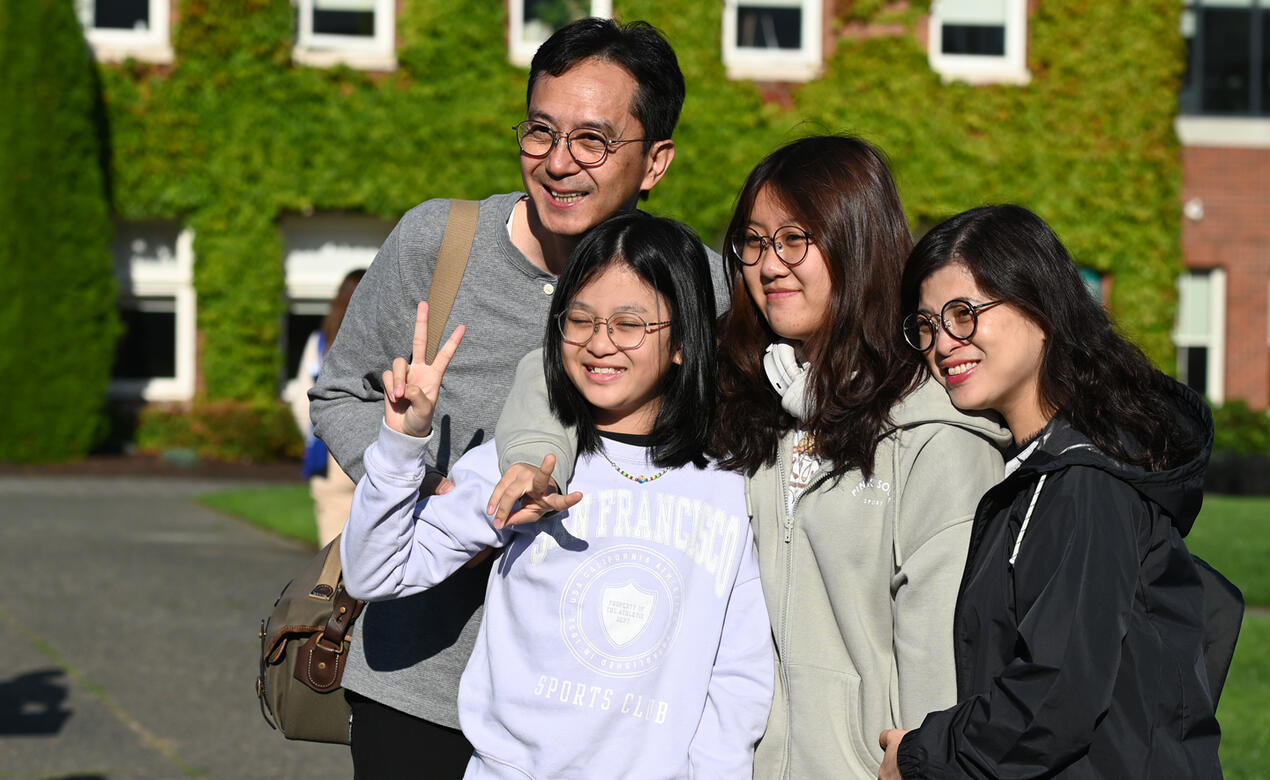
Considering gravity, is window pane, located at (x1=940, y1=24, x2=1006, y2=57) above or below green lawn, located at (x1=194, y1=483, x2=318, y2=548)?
above

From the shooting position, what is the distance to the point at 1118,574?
2156mm

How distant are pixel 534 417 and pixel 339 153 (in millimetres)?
15466

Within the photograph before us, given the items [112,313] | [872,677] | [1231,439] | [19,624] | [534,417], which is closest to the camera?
[872,677]

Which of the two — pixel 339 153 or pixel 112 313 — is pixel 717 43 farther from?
pixel 112 313

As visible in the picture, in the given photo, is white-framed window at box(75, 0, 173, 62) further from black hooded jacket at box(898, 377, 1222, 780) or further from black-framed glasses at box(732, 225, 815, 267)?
black hooded jacket at box(898, 377, 1222, 780)

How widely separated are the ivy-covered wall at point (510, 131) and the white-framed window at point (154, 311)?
13.4 inches

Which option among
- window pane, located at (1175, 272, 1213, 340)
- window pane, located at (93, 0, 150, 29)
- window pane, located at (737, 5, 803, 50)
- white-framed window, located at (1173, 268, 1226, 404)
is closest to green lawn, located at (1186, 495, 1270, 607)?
white-framed window, located at (1173, 268, 1226, 404)

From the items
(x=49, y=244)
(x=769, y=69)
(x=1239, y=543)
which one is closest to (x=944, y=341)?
(x=1239, y=543)

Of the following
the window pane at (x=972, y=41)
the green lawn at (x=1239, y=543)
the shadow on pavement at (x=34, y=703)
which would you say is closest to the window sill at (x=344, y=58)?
the window pane at (x=972, y=41)

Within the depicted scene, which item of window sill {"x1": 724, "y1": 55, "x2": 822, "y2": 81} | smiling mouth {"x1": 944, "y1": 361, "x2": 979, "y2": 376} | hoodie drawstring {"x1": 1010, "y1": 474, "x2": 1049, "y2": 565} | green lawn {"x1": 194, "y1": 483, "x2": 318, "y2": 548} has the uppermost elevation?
window sill {"x1": 724, "y1": 55, "x2": 822, "y2": 81}

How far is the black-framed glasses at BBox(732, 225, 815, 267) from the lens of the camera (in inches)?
99.6

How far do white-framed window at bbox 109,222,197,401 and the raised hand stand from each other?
16026 millimetres

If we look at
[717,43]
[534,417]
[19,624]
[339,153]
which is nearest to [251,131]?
[339,153]

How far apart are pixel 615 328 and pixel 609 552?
410 mm
